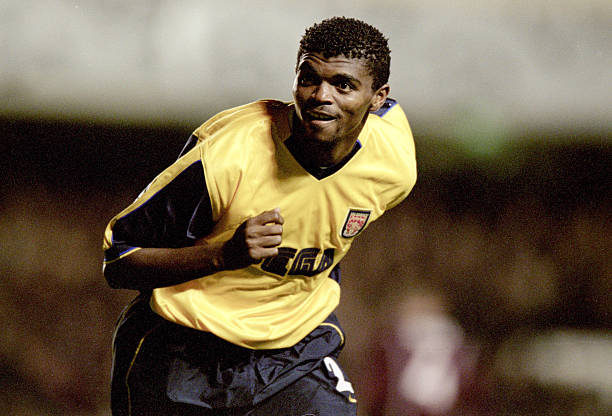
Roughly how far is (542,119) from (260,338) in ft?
5.08

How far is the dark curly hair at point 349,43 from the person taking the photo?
93cm

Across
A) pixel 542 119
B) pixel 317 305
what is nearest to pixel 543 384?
pixel 542 119

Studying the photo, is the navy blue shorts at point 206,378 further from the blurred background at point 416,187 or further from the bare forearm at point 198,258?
the blurred background at point 416,187

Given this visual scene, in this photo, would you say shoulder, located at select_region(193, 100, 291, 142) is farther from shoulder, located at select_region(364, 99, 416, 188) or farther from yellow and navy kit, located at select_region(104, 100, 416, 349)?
shoulder, located at select_region(364, 99, 416, 188)

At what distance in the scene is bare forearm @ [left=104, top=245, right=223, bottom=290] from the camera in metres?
0.96

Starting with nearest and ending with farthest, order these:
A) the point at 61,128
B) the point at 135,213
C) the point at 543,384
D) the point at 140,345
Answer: the point at 135,213 → the point at 140,345 → the point at 61,128 → the point at 543,384

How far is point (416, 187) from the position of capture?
226 cm

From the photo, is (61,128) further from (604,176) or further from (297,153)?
(604,176)

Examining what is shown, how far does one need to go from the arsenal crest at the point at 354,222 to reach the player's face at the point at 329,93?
161 millimetres

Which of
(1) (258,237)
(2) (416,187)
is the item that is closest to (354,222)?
(1) (258,237)

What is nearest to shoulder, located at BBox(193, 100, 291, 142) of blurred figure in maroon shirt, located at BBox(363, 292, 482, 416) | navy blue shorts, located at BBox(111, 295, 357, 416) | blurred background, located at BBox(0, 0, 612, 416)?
navy blue shorts, located at BBox(111, 295, 357, 416)

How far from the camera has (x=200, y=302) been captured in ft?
3.47

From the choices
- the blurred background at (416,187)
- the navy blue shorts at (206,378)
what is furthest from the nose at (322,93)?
the blurred background at (416,187)

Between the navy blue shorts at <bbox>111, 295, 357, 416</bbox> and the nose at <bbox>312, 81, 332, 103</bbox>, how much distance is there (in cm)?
39
